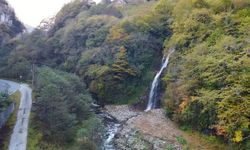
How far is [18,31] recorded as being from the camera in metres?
83.0

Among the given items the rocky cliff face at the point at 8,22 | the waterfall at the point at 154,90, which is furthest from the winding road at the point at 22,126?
the rocky cliff face at the point at 8,22

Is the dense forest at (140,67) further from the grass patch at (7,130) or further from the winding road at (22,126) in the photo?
the grass patch at (7,130)

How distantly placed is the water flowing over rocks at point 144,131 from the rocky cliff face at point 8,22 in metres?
44.1

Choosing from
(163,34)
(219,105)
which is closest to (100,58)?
(163,34)

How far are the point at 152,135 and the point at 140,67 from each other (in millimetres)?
14285

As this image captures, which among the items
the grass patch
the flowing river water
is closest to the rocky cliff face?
the flowing river water

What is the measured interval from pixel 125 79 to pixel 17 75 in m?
21.0

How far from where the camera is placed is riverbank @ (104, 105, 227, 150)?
27.5m

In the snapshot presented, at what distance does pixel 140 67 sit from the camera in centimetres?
4297

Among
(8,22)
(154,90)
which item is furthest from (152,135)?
(8,22)

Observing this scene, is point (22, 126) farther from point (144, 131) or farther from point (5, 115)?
point (144, 131)

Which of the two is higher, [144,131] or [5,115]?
[5,115]

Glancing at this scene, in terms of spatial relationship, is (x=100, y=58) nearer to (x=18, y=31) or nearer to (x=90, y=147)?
(x=90, y=147)

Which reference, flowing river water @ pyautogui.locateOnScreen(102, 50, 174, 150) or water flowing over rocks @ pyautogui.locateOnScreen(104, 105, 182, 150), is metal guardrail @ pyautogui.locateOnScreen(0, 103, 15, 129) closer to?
flowing river water @ pyautogui.locateOnScreen(102, 50, 174, 150)
